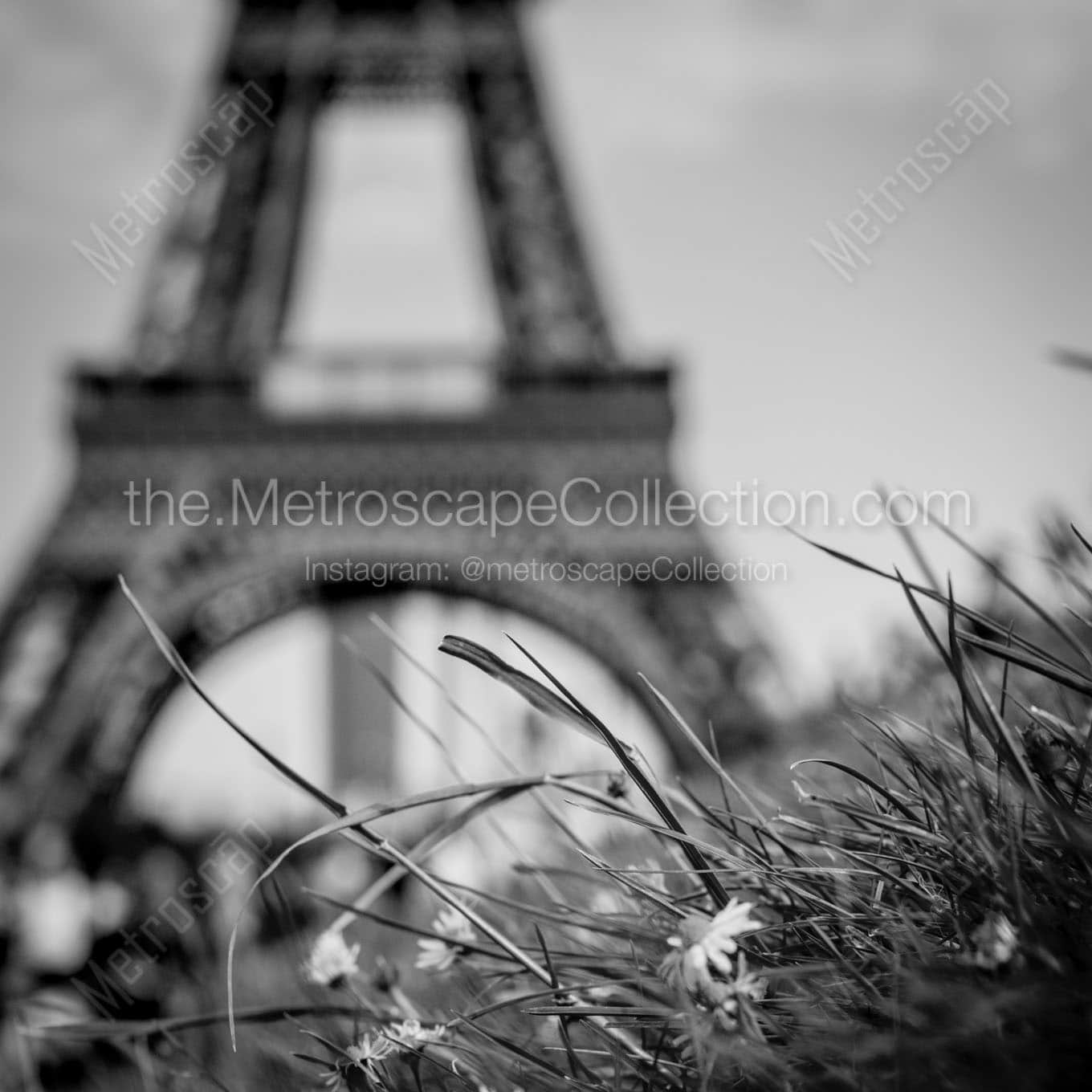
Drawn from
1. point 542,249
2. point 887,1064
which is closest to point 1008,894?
point 887,1064

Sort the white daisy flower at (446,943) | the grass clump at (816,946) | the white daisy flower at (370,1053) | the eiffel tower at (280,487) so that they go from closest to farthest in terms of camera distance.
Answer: the grass clump at (816,946)
the white daisy flower at (370,1053)
the white daisy flower at (446,943)
the eiffel tower at (280,487)

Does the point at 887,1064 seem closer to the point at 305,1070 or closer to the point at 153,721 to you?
the point at 305,1070

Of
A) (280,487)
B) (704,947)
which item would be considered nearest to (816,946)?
(704,947)

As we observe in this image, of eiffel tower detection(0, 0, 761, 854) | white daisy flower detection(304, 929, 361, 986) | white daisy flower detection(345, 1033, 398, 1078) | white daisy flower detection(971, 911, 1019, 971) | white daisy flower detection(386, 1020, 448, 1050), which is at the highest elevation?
eiffel tower detection(0, 0, 761, 854)

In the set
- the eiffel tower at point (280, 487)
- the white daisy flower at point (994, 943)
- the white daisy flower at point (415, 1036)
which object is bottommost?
the white daisy flower at point (415, 1036)

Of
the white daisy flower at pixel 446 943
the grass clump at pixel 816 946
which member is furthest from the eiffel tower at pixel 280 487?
the grass clump at pixel 816 946

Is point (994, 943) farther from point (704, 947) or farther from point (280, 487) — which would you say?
point (280, 487)

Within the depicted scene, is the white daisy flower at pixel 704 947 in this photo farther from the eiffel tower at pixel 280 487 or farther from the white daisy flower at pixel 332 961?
the eiffel tower at pixel 280 487

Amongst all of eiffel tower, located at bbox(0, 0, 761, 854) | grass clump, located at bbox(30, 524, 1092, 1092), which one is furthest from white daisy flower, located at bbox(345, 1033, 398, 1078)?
eiffel tower, located at bbox(0, 0, 761, 854)

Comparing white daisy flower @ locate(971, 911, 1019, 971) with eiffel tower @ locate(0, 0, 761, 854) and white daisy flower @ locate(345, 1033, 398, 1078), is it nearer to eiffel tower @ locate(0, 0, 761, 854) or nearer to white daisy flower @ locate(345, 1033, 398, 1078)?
white daisy flower @ locate(345, 1033, 398, 1078)
